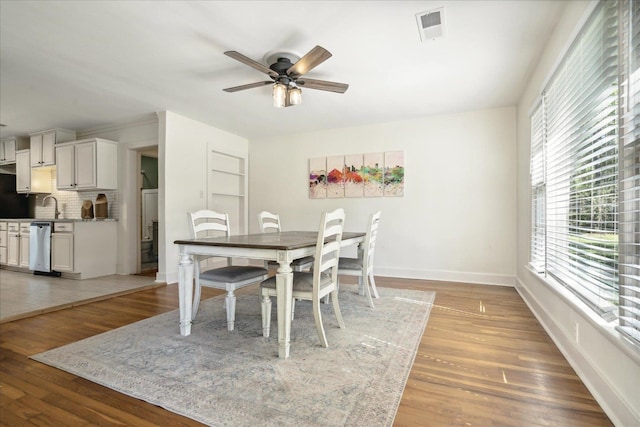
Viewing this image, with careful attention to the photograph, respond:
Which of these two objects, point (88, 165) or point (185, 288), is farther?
point (88, 165)

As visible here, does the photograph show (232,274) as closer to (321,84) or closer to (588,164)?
(321,84)

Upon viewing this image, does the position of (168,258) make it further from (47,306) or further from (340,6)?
(340,6)

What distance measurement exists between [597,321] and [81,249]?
5.61 m

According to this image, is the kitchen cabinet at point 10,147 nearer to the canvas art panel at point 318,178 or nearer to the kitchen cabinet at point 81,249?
the kitchen cabinet at point 81,249

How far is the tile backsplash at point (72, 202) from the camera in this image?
496cm

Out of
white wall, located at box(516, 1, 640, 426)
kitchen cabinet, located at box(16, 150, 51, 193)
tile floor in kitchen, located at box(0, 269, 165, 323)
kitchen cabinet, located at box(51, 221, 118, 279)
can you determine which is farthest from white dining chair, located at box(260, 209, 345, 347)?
kitchen cabinet, located at box(16, 150, 51, 193)

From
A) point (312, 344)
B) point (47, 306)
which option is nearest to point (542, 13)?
point (312, 344)

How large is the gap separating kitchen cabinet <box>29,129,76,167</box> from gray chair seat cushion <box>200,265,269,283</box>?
4528 mm

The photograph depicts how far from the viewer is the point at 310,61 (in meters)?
2.36

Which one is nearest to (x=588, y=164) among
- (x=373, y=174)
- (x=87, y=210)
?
(x=373, y=174)

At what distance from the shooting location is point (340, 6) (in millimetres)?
2045

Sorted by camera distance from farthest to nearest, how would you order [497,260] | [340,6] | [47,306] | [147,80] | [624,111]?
[497,260]
[147,80]
[47,306]
[340,6]
[624,111]

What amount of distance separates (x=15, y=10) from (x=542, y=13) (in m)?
3.61

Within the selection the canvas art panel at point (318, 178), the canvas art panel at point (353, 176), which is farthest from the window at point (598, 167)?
the canvas art panel at point (318, 178)
